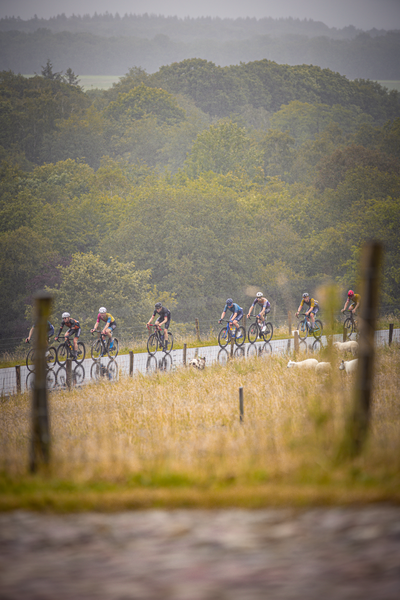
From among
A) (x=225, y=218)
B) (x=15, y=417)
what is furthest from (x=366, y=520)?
(x=225, y=218)

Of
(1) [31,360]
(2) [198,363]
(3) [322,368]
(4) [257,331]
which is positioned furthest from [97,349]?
(3) [322,368]

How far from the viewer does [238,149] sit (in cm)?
7381

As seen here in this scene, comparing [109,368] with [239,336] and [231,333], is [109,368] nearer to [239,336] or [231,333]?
[231,333]

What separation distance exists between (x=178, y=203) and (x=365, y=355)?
140 ft

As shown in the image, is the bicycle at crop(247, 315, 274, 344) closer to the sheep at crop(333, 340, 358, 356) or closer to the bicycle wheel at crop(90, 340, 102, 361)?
the sheep at crop(333, 340, 358, 356)

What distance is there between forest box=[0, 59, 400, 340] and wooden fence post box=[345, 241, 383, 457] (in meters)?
29.8

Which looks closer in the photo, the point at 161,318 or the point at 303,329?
the point at 161,318

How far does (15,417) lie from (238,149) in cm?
6565

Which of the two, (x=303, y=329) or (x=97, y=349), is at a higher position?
(x=303, y=329)

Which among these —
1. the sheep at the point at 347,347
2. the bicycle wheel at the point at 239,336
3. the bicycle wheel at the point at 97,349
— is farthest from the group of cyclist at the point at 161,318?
the sheep at the point at 347,347

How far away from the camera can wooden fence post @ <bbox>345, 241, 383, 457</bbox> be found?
5.29 meters

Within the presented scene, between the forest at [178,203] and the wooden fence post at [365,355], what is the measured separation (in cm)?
2981

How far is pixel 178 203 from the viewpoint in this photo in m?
47.2

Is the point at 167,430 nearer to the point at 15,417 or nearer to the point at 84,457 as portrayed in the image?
the point at 84,457
